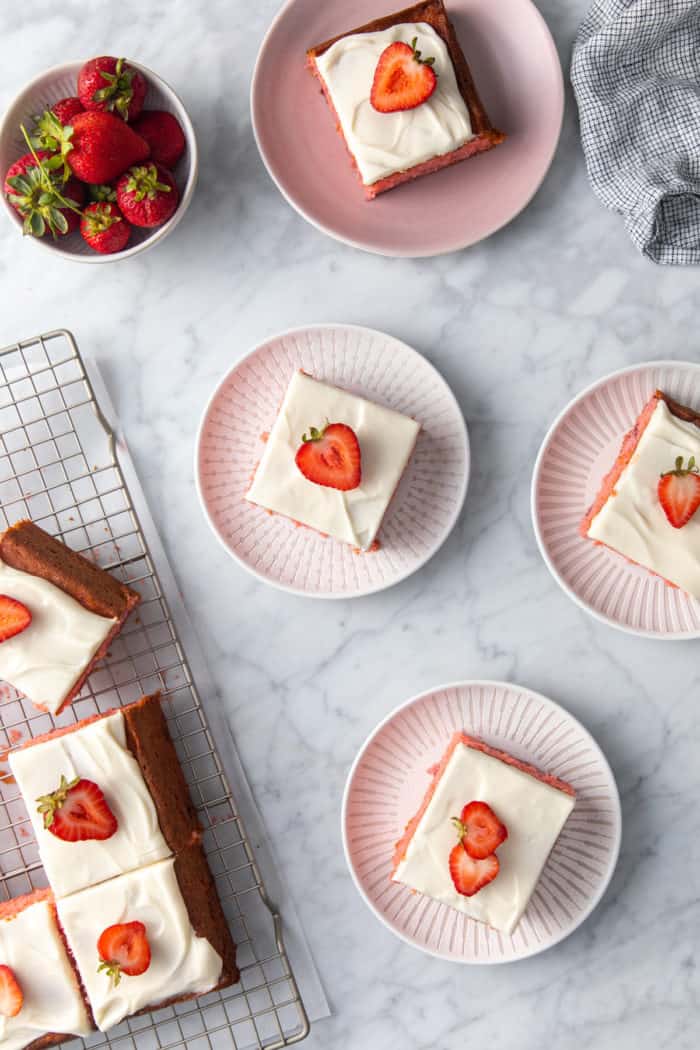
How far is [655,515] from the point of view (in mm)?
3082

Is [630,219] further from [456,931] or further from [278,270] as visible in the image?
[456,931]

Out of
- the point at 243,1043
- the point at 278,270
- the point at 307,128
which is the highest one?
the point at 307,128

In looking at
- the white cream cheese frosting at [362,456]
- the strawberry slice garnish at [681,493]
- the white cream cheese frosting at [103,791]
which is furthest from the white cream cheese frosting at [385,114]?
the white cream cheese frosting at [103,791]

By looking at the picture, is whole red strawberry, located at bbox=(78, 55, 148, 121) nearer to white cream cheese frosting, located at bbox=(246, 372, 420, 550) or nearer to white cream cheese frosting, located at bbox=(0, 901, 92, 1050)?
white cream cheese frosting, located at bbox=(246, 372, 420, 550)

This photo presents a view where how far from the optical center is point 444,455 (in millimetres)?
3260

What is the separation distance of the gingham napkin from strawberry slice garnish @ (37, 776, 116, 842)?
2605 millimetres

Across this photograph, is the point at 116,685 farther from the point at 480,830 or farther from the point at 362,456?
the point at 480,830

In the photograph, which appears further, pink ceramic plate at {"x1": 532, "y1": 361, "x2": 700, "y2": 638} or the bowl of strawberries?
pink ceramic plate at {"x1": 532, "y1": 361, "x2": 700, "y2": 638}

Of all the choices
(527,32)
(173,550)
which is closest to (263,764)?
(173,550)

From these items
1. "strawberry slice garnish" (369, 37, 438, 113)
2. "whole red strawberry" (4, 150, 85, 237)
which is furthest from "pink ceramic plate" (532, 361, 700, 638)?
"whole red strawberry" (4, 150, 85, 237)

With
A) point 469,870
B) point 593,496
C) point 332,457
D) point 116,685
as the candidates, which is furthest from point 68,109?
point 469,870

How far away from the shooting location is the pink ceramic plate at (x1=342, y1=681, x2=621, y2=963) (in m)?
3.23

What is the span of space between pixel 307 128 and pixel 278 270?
49cm

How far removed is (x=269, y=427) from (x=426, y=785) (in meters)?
1.38
